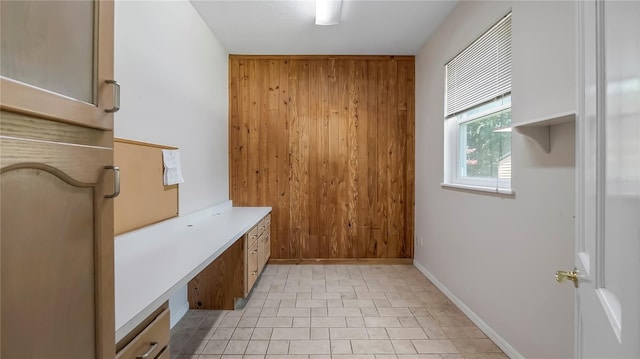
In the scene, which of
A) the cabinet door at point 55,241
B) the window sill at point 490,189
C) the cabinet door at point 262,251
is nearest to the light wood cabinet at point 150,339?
the cabinet door at point 55,241

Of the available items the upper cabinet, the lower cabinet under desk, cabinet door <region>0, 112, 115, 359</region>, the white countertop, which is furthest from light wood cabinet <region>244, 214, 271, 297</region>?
the upper cabinet

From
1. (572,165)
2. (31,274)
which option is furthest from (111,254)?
(572,165)

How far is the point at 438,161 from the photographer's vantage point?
3.27 metres

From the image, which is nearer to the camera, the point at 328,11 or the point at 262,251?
the point at 328,11

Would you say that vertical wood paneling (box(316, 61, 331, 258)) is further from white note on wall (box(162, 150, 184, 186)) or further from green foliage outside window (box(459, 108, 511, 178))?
white note on wall (box(162, 150, 184, 186))

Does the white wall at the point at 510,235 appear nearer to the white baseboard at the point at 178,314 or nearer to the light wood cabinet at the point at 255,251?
the light wood cabinet at the point at 255,251

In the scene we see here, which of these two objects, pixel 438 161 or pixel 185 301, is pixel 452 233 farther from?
pixel 185 301

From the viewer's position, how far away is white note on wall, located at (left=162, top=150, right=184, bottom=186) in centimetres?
227

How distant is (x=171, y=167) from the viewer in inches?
91.7

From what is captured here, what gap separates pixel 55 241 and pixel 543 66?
229 centimetres

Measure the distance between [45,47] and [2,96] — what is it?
17 centimetres

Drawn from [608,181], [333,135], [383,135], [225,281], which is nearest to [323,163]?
[333,135]

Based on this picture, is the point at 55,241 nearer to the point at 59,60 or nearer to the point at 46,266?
the point at 46,266

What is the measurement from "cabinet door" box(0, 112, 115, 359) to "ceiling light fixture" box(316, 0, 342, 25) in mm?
2412
